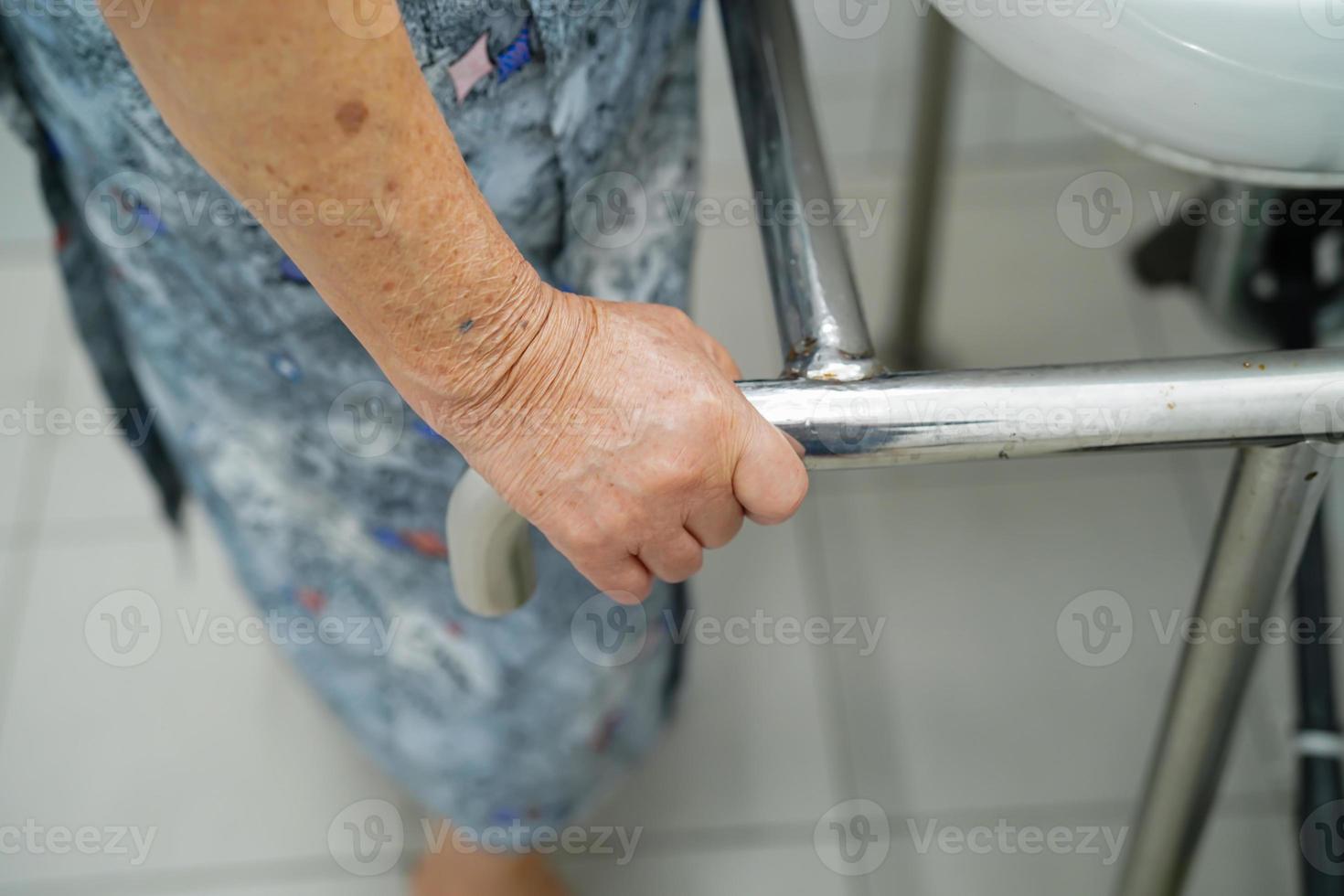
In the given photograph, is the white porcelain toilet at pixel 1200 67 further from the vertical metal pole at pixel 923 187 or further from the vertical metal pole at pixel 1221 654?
the vertical metal pole at pixel 923 187

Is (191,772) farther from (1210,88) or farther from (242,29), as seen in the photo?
(1210,88)

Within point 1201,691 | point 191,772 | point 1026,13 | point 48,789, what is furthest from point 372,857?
point 1026,13

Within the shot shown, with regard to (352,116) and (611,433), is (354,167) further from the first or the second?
(611,433)

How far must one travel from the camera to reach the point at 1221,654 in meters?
0.47

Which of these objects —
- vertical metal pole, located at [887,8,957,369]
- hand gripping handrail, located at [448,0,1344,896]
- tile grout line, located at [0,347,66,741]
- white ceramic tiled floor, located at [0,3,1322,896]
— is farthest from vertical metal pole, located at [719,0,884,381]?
tile grout line, located at [0,347,66,741]

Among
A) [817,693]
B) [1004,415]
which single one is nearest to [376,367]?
[1004,415]

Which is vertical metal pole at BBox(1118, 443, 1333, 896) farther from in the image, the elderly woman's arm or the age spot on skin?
the age spot on skin

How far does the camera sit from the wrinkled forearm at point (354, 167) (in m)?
0.31

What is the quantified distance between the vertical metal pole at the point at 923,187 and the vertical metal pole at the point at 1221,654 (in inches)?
20.4

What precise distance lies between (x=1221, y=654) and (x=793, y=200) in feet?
0.86

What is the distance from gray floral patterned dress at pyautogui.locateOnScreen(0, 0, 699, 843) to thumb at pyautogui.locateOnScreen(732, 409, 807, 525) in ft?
0.60

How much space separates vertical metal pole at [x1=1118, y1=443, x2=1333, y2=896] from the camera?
0.42 metres

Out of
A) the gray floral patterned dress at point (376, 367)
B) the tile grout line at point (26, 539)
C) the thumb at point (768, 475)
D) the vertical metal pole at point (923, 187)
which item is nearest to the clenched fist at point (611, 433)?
the thumb at point (768, 475)

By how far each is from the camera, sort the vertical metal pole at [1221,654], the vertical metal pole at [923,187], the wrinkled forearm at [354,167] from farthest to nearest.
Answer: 1. the vertical metal pole at [923,187]
2. the vertical metal pole at [1221,654]
3. the wrinkled forearm at [354,167]
